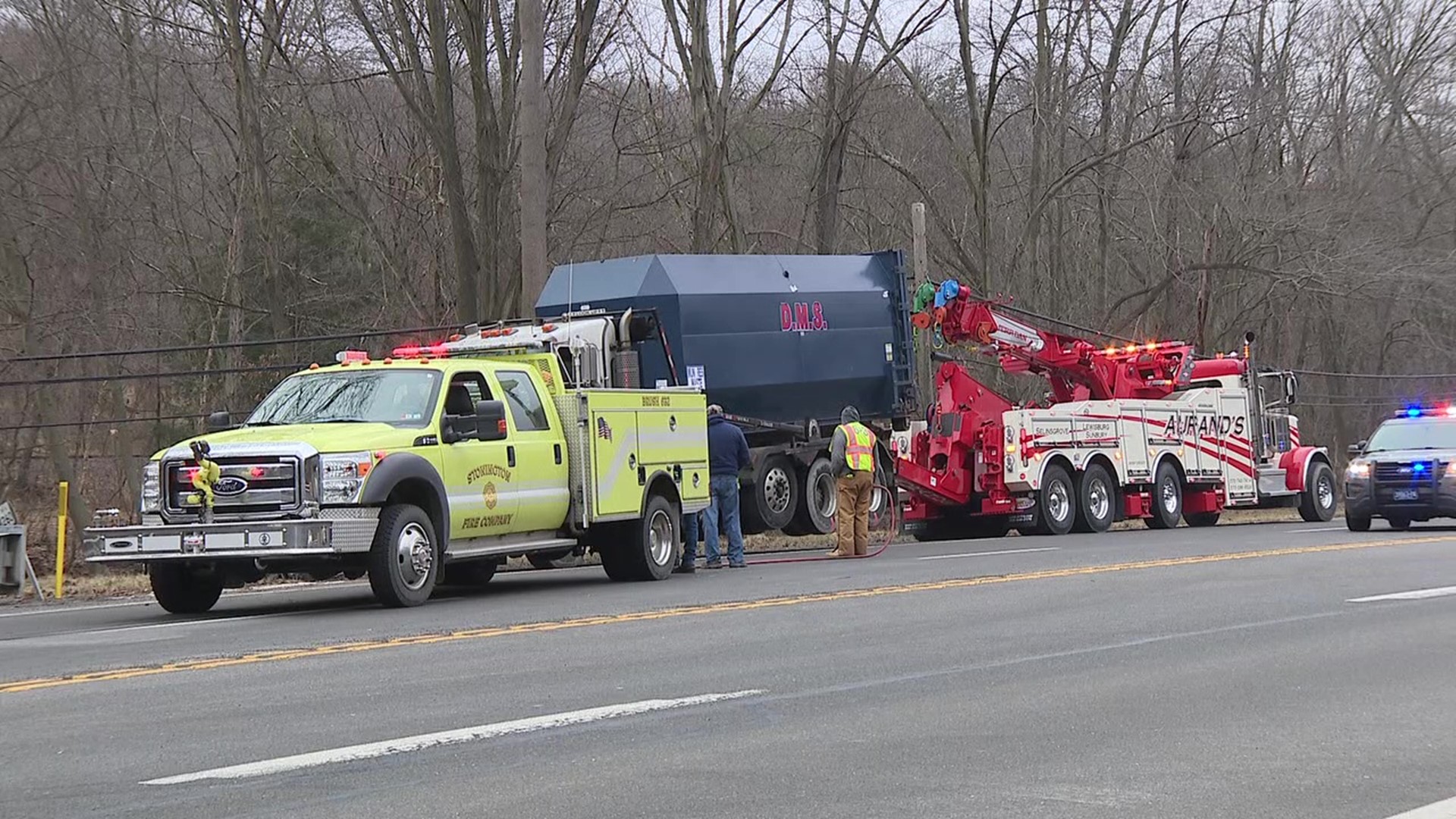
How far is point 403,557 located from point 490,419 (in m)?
1.51

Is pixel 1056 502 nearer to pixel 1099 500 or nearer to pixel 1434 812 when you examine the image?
pixel 1099 500

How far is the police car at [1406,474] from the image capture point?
76.7ft

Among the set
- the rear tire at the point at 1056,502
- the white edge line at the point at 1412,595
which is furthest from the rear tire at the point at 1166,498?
the white edge line at the point at 1412,595

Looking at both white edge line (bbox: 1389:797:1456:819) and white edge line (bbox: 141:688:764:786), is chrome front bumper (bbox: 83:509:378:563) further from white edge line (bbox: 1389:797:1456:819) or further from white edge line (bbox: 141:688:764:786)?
white edge line (bbox: 1389:797:1456:819)

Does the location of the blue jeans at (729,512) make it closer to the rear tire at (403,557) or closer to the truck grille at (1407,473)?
the rear tire at (403,557)

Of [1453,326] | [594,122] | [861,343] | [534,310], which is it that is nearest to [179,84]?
[594,122]

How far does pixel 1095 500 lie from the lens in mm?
26453

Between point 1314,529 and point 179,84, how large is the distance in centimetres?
2166

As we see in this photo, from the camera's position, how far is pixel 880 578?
15820 millimetres

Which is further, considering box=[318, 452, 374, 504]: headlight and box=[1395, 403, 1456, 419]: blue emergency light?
box=[1395, 403, 1456, 419]: blue emergency light

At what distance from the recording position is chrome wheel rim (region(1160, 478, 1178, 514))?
92.0ft

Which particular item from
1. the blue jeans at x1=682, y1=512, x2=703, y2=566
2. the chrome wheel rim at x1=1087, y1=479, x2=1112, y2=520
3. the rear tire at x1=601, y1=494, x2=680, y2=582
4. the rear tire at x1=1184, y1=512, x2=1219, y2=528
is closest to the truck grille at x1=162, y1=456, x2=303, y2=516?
the rear tire at x1=601, y1=494, x2=680, y2=582

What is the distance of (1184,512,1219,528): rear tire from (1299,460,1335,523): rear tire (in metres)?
1.83


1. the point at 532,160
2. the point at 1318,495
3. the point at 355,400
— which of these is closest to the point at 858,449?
the point at 532,160
